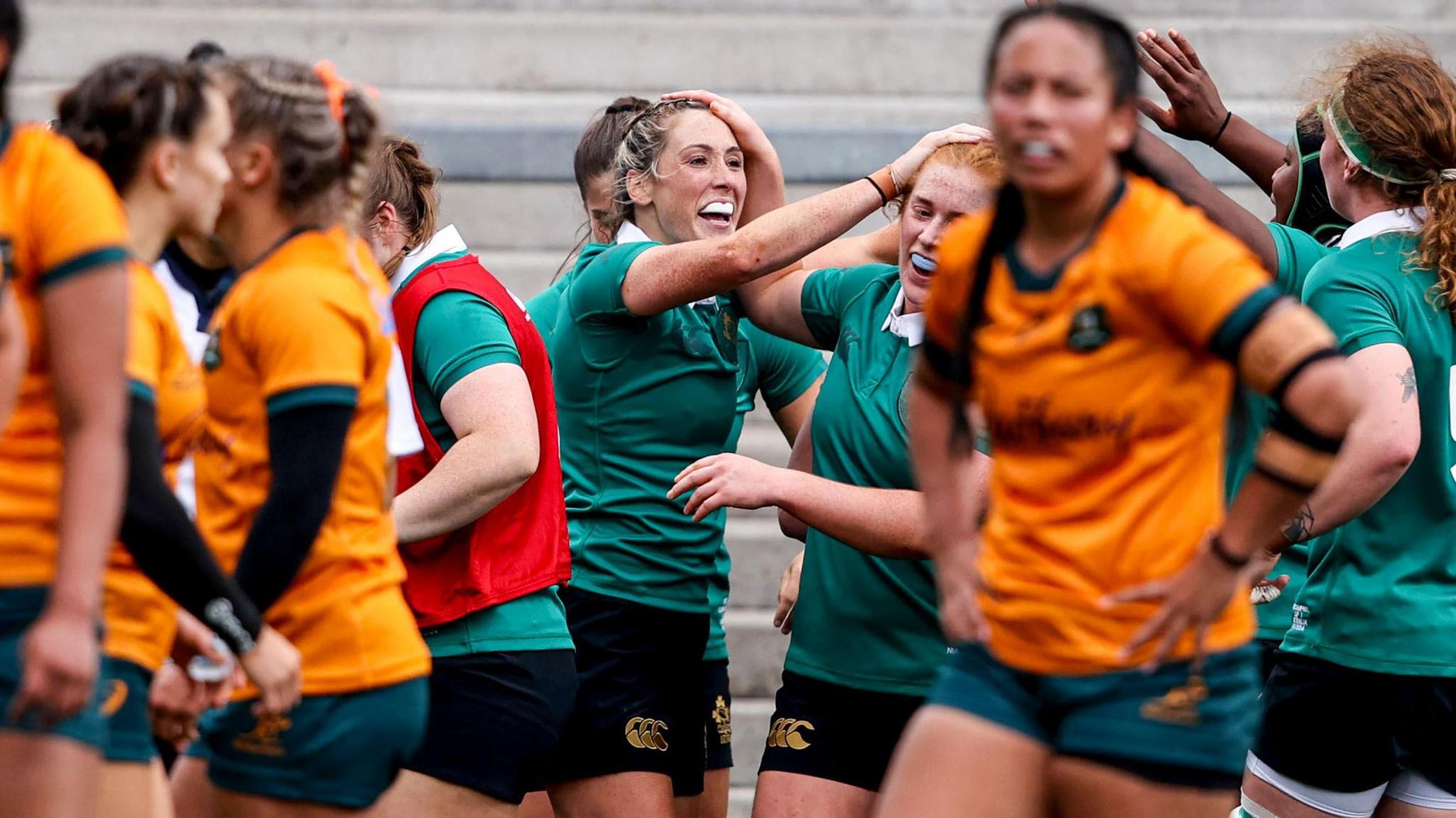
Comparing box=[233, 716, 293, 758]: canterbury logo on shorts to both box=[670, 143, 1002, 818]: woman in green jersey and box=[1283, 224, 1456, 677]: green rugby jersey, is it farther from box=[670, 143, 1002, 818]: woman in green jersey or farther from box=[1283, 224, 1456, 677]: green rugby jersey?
box=[1283, 224, 1456, 677]: green rugby jersey

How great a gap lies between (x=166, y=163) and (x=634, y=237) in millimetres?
1871

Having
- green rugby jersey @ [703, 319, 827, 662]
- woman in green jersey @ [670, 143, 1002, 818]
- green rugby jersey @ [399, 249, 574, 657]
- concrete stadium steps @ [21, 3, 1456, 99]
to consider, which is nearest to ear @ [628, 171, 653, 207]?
green rugby jersey @ [703, 319, 827, 662]

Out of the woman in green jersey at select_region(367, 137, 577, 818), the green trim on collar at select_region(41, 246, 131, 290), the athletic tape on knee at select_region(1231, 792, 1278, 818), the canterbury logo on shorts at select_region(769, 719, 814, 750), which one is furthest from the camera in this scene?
the athletic tape on knee at select_region(1231, 792, 1278, 818)

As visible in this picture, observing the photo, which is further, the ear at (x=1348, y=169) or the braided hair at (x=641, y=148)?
the braided hair at (x=641, y=148)

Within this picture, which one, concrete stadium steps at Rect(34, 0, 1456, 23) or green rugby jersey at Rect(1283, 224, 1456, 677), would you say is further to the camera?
concrete stadium steps at Rect(34, 0, 1456, 23)

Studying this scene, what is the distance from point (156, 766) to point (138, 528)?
1.31ft

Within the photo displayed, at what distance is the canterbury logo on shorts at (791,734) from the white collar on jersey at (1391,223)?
1.54m

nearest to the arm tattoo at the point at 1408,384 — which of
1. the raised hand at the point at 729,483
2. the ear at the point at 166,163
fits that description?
the raised hand at the point at 729,483

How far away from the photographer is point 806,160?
6.58 metres

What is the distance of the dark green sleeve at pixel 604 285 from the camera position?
4.12 metres

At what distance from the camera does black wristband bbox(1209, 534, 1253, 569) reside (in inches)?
96.6

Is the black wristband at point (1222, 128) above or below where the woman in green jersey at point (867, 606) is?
above

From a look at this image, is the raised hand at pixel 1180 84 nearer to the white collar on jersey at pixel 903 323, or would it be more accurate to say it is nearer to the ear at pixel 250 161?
the white collar on jersey at pixel 903 323

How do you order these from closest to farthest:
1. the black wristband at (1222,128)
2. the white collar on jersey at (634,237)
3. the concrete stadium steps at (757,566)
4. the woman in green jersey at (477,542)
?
the woman in green jersey at (477,542) → the white collar on jersey at (634,237) → the black wristband at (1222,128) → the concrete stadium steps at (757,566)
